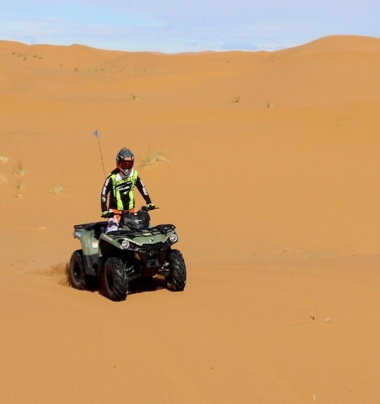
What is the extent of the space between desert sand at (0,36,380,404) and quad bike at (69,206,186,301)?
24 centimetres

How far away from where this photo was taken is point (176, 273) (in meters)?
7.90

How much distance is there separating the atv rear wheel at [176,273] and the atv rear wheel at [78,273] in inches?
48.6

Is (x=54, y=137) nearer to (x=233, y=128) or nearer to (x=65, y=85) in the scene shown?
(x=233, y=128)

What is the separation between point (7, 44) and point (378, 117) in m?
75.9

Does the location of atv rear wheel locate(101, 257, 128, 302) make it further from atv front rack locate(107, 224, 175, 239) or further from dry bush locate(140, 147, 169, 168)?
dry bush locate(140, 147, 169, 168)

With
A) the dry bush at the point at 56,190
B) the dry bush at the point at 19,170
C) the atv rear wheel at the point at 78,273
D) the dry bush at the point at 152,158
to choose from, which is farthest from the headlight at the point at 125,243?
the dry bush at the point at 19,170

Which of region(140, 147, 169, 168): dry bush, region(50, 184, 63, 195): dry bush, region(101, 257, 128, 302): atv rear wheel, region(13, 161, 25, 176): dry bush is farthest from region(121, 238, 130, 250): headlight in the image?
region(13, 161, 25, 176): dry bush

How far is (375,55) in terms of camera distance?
46.6 metres

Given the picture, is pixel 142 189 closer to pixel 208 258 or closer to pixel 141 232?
pixel 141 232

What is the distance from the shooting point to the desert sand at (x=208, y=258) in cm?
560

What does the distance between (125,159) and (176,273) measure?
143cm

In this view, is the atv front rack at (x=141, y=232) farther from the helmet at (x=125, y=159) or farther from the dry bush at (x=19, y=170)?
the dry bush at (x=19, y=170)

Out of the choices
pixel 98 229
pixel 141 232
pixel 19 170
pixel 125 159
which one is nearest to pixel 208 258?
pixel 98 229

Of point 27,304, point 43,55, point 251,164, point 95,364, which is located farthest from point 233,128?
point 43,55
